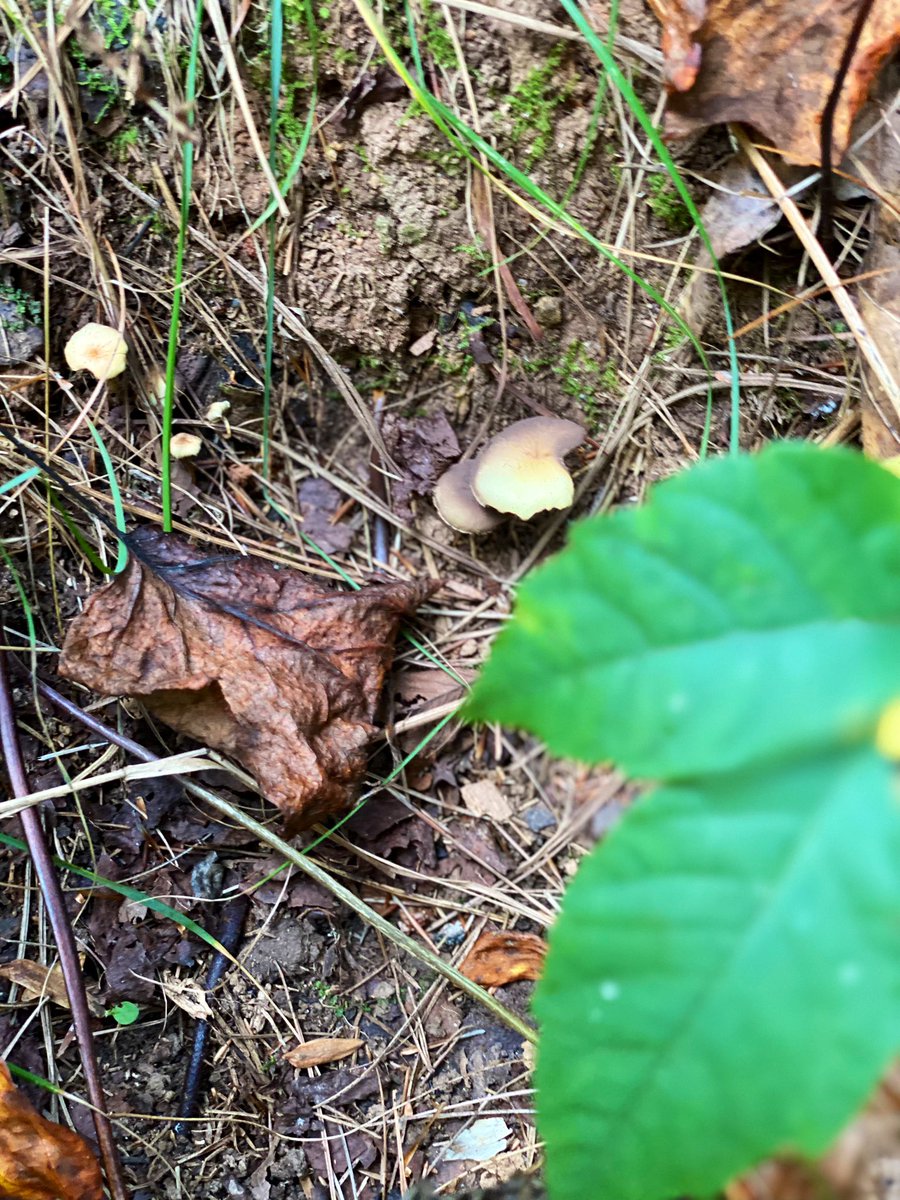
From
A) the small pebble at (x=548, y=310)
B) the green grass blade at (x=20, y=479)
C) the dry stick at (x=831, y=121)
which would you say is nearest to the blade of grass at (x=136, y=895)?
the green grass blade at (x=20, y=479)

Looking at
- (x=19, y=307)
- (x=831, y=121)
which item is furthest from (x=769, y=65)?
(x=19, y=307)

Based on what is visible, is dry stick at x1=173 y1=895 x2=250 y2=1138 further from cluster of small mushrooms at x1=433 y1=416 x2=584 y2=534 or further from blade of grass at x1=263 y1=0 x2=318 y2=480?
blade of grass at x1=263 y1=0 x2=318 y2=480

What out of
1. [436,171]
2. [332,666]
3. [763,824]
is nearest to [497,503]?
[332,666]

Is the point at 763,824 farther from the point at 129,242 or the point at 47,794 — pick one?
the point at 129,242

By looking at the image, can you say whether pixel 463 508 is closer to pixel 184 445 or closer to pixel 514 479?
pixel 514 479

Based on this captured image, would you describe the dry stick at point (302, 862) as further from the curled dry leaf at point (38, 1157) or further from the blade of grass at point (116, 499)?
the curled dry leaf at point (38, 1157)

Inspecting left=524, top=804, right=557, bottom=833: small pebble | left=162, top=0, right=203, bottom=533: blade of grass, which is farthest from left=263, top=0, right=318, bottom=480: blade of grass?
left=524, top=804, right=557, bottom=833: small pebble

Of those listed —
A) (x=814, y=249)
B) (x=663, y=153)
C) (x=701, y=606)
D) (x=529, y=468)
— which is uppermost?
(x=663, y=153)
